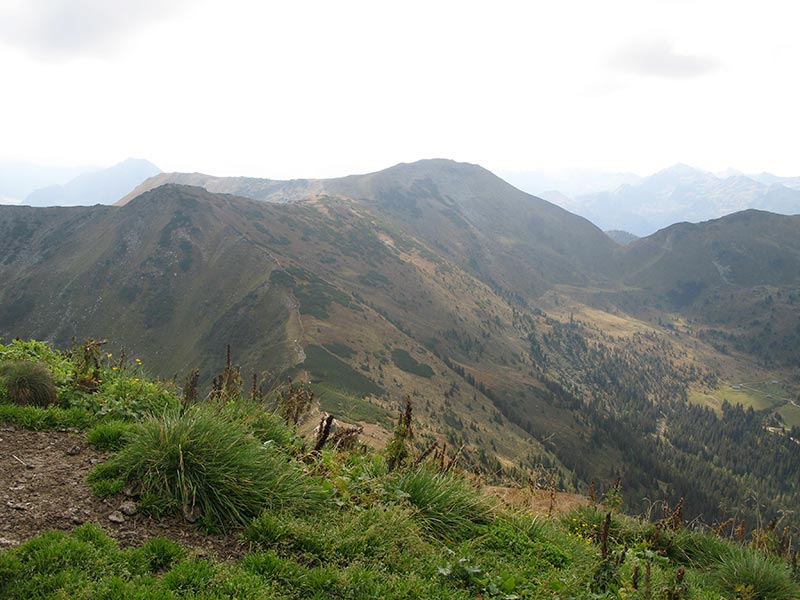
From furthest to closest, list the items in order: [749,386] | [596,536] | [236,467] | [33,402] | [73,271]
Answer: [749,386] → [73,271] → [596,536] → [33,402] → [236,467]

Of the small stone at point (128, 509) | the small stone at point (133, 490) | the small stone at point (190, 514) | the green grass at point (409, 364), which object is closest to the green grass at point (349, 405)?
the green grass at point (409, 364)

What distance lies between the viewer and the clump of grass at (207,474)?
5207mm

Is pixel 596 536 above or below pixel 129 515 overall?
below

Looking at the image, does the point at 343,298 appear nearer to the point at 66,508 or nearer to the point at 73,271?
the point at 73,271

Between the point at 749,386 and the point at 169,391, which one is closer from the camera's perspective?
the point at 169,391

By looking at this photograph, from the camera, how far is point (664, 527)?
8.46 metres

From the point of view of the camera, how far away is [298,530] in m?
4.97

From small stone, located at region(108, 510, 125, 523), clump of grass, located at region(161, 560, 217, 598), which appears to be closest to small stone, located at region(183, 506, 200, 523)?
small stone, located at region(108, 510, 125, 523)

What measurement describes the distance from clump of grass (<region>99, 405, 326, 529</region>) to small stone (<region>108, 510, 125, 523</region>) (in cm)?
26

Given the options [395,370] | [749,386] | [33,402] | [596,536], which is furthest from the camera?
[749,386]

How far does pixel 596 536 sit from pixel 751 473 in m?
146

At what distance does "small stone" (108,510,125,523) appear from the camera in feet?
16.0

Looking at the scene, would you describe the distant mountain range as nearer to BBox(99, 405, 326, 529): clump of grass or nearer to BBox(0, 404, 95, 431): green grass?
BBox(0, 404, 95, 431): green grass

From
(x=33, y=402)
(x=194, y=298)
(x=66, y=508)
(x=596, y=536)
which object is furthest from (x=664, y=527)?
(x=194, y=298)
